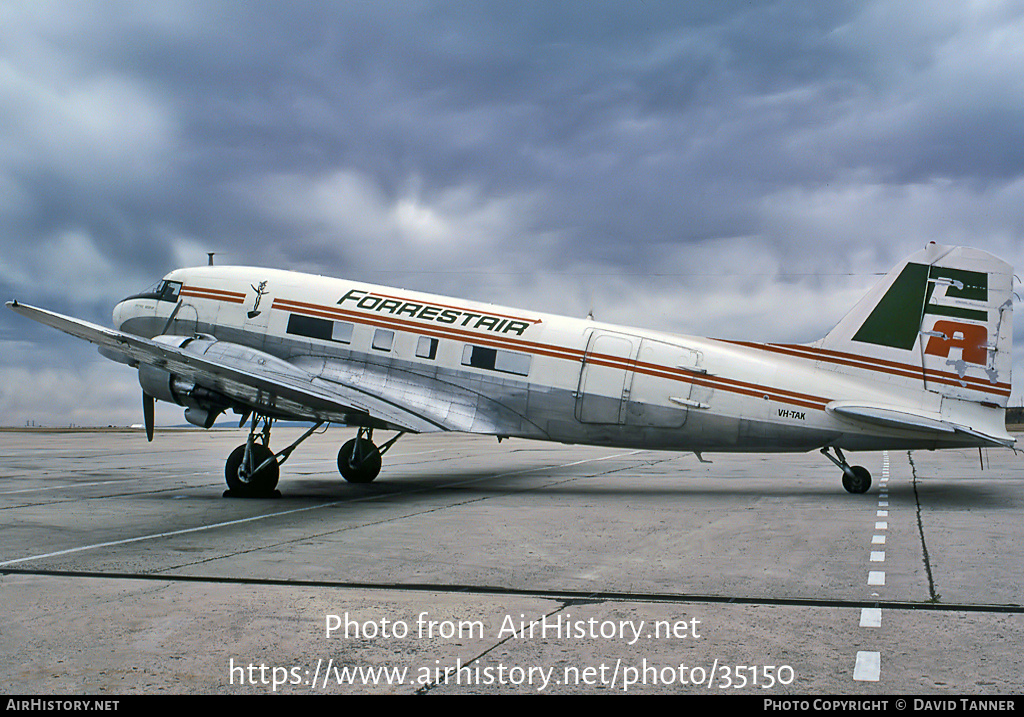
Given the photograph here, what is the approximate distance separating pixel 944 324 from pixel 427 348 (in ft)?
32.4

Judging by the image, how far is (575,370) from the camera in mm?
16625

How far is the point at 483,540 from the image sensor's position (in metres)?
10.6

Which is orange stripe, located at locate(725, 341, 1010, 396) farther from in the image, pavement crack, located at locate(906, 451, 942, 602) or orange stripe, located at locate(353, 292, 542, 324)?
orange stripe, located at locate(353, 292, 542, 324)

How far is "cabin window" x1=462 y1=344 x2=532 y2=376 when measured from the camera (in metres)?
17.0

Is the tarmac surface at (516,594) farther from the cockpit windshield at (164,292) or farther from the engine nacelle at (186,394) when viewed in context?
the cockpit windshield at (164,292)

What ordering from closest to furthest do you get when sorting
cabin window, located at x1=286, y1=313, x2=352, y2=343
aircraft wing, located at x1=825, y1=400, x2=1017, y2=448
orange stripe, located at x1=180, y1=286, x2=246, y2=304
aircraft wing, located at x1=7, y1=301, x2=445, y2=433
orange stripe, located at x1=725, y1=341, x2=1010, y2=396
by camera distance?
aircraft wing, located at x1=7, y1=301, x2=445, y2=433, aircraft wing, located at x1=825, y1=400, x2=1017, y2=448, orange stripe, located at x1=725, y1=341, x2=1010, y2=396, cabin window, located at x1=286, y1=313, x2=352, y2=343, orange stripe, located at x1=180, y1=286, x2=246, y2=304

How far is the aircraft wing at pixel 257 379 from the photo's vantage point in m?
13.9

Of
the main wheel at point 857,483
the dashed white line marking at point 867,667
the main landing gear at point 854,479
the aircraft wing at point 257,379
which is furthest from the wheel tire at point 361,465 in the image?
the dashed white line marking at point 867,667

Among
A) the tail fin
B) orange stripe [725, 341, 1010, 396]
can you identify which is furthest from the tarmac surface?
the tail fin

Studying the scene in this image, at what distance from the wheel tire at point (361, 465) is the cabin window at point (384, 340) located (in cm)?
283

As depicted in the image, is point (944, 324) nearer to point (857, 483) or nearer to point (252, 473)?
point (857, 483)

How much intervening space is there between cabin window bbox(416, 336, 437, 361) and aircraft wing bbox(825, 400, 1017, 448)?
775 centimetres

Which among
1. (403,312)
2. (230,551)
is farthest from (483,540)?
(403,312)
